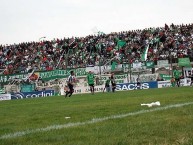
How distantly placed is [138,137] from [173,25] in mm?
43940

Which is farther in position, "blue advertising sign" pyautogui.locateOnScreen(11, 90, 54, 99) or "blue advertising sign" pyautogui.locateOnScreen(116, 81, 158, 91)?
"blue advertising sign" pyautogui.locateOnScreen(11, 90, 54, 99)

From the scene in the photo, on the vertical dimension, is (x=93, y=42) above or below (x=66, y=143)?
above

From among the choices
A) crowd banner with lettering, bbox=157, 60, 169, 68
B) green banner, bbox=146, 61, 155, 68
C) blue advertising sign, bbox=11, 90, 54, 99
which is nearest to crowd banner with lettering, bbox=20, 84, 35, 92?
blue advertising sign, bbox=11, 90, 54, 99

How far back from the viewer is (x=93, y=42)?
51781mm

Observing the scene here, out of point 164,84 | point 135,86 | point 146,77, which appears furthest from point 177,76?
point 135,86

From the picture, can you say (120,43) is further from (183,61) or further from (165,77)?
(183,61)

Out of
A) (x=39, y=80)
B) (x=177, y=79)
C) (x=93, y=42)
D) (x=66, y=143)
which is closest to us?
(x=66, y=143)

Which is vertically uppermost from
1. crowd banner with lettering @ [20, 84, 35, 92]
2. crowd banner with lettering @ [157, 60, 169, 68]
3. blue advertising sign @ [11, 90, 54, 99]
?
crowd banner with lettering @ [157, 60, 169, 68]

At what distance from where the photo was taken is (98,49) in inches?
1944

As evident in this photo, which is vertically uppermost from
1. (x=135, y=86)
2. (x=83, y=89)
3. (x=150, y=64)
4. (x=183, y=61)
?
(x=183, y=61)

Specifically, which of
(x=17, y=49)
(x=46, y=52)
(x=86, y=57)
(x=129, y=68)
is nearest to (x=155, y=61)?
(x=129, y=68)

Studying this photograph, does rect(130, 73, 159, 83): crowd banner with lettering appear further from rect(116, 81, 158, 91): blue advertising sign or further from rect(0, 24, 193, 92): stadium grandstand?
rect(116, 81, 158, 91): blue advertising sign

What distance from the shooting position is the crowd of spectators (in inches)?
1747

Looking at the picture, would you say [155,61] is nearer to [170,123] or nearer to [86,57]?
[86,57]
